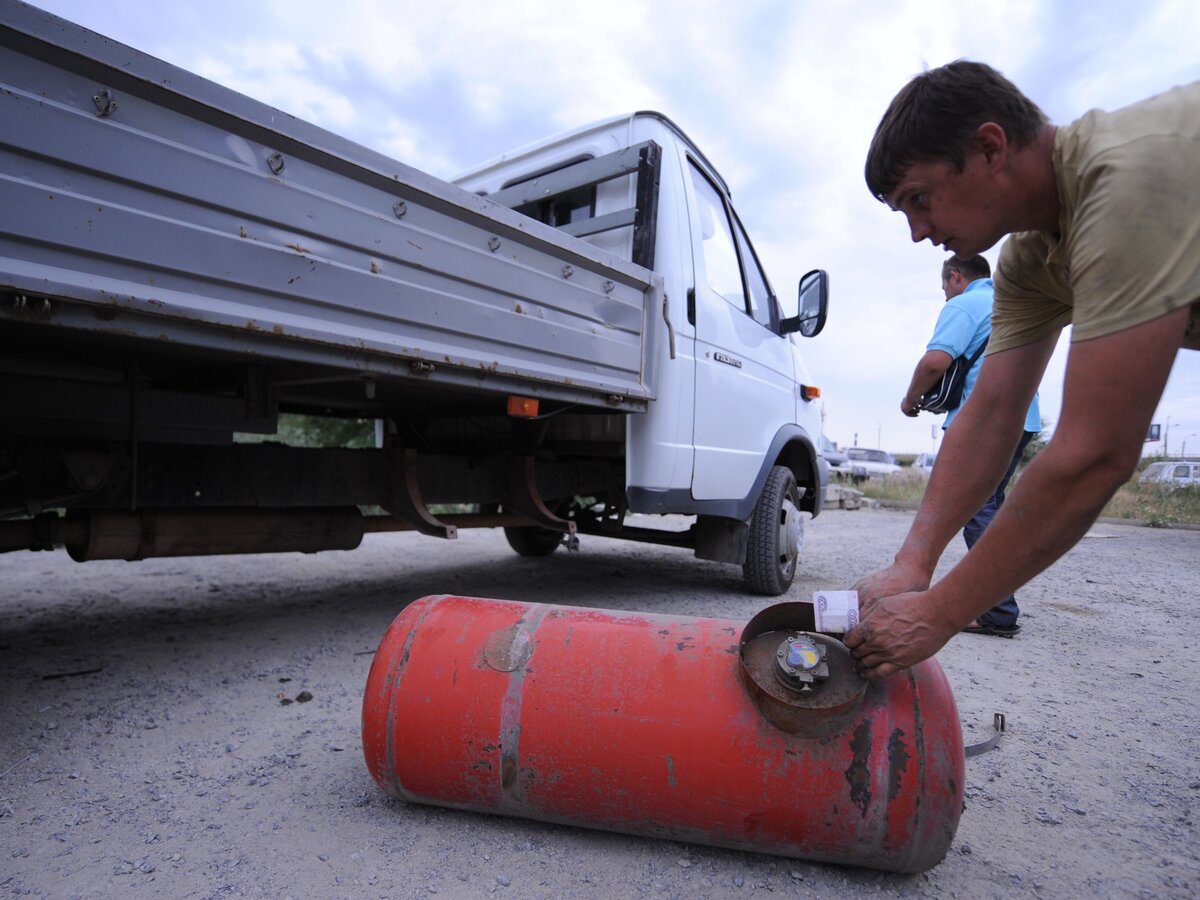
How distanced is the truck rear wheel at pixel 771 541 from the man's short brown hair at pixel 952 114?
2.91 meters

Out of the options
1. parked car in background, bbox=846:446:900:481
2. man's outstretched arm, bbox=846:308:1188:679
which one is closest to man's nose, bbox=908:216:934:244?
man's outstretched arm, bbox=846:308:1188:679

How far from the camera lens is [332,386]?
284cm

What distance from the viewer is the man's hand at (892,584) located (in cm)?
138

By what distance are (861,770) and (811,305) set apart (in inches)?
131

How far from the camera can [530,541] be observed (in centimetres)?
571

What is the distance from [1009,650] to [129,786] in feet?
10.7

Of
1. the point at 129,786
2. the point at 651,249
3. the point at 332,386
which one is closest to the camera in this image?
the point at 129,786

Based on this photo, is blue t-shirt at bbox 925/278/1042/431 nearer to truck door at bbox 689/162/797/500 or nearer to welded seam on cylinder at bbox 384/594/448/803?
truck door at bbox 689/162/797/500

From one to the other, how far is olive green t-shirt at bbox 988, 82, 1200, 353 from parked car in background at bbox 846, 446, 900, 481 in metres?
19.5

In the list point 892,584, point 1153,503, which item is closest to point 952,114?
point 892,584

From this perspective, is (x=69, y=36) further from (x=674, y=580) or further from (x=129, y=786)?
(x=674, y=580)

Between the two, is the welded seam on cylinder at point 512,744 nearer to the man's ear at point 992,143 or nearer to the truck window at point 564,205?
the man's ear at point 992,143

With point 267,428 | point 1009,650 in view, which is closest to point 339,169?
point 267,428

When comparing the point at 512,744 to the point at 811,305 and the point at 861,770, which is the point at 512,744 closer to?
the point at 861,770
